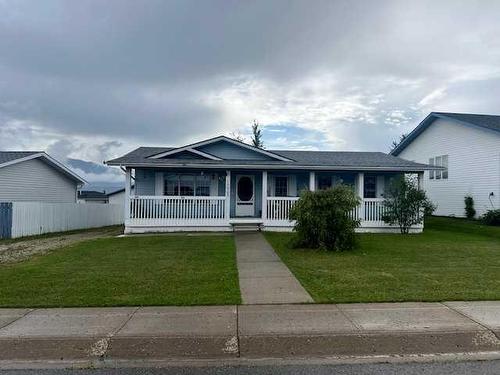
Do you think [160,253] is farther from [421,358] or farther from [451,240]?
[451,240]

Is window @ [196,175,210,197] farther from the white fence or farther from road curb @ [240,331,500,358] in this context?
road curb @ [240,331,500,358]

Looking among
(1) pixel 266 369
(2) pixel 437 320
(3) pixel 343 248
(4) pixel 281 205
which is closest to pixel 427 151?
(4) pixel 281 205

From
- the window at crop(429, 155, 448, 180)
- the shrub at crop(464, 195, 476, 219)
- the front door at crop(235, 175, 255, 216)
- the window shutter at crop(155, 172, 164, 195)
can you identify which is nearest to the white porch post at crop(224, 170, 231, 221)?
the front door at crop(235, 175, 255, 216)

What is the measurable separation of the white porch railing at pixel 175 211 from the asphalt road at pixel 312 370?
13991 millimetres

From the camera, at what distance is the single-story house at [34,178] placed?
23141mm

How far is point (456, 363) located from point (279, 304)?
2750 mm

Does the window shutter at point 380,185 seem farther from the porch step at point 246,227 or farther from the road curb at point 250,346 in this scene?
the road curb at point 250,346

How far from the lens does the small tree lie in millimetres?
17891

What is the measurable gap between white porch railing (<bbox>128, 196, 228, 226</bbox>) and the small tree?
702 cm

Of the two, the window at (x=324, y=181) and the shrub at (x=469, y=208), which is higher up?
the window at (x=324, y=181)

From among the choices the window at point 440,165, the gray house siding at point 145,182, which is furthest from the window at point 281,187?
the window at point 440,165

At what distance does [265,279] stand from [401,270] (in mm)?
3071

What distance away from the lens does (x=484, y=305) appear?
6758 mm

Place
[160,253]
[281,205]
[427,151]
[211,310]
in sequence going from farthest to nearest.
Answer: [427,151] → [281,205] → [160,253] → [211,310]
